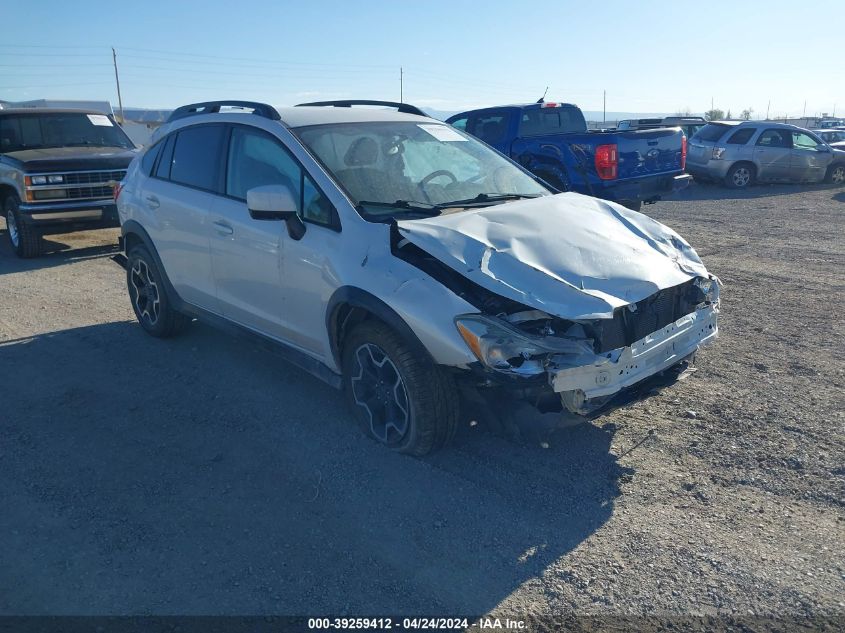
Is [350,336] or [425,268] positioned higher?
[425,268]

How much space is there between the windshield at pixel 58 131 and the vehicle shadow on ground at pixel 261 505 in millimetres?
7279

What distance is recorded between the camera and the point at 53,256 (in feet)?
35.0

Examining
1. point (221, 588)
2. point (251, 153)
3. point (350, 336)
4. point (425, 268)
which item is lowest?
point (221, 588)

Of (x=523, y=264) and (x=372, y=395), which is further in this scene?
(x=372, y=395)

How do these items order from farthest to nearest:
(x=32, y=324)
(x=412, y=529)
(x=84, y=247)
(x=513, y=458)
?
(x=84, y=247) < (x=32, y=324) < (x=513, y=458) < (x=412, y=529)

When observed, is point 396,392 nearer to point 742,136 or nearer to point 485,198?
point 485,198

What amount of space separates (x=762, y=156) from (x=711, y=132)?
1471 millimetres

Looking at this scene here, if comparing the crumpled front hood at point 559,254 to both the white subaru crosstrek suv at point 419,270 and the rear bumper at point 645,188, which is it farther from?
the rear bumper at point 645,188

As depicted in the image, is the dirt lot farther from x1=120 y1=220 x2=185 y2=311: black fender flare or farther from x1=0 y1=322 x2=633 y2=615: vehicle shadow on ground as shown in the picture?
x1=120 y1=220 x2=185 y2=311: black fender flare

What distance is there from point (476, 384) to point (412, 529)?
79cm

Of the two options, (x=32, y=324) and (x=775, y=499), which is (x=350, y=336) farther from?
(x=32, y=324)

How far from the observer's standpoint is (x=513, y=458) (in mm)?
4234

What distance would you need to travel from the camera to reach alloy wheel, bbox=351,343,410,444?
4090 millimetres

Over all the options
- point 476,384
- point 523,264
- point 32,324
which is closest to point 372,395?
point 476,384
